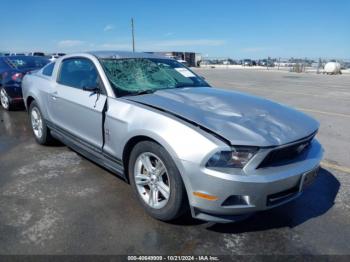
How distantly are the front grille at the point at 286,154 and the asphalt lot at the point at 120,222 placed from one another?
67 centimetres

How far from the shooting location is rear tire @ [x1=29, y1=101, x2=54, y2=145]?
15.4 ft

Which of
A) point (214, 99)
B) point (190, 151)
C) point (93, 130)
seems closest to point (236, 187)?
point (190, 151)

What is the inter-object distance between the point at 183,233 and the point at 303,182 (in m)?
1.12

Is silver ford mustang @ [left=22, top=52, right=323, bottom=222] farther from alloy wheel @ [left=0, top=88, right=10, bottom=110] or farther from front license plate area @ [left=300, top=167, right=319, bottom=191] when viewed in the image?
alloy wheel @ [left=0, top=88, right=10, bottom=110]

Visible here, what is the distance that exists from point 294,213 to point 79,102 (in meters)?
2.66

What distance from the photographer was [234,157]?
2.30 m

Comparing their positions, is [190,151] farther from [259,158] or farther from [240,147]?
[259,158]

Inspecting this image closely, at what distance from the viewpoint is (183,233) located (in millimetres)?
2646

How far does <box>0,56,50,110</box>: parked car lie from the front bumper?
6.41m

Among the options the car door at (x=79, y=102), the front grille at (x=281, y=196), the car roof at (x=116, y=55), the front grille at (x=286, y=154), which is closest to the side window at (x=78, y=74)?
the car door at (x=79, y=102)

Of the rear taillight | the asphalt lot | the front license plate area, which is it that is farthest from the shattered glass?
the rear taillight

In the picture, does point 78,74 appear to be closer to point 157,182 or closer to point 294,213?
point 157,182

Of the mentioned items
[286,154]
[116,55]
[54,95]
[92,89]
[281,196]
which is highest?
[116,55]

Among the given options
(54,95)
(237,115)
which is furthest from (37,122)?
(237,115)
